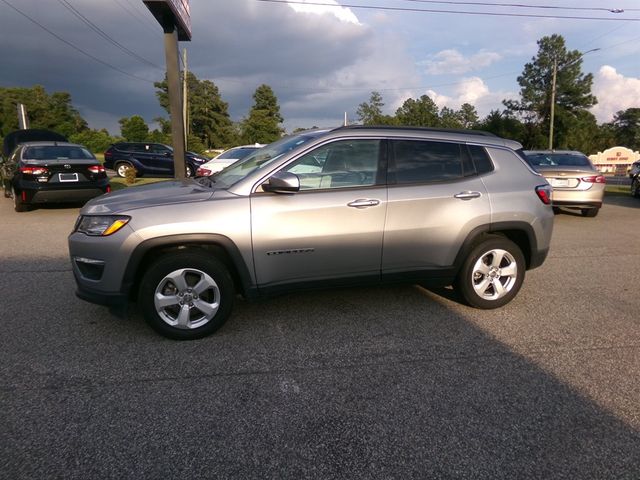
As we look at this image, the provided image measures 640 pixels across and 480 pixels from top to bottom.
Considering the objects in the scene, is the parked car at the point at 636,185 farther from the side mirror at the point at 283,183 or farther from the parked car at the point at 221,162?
the side mirror at the point at 283,183

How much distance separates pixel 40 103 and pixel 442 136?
275ft

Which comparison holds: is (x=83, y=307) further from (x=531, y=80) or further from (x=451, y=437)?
(x=531, y=80)

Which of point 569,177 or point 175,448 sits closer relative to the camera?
point 175,448

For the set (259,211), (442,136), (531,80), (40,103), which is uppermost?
(531,80)

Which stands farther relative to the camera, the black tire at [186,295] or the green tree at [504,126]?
the green tree at [504,126]

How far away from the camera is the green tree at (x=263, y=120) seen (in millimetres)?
67250

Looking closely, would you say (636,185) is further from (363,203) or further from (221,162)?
(363,203)

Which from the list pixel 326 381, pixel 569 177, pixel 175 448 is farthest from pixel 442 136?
pixel 569 177

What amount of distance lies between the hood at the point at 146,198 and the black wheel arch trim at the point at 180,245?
11.8 inches

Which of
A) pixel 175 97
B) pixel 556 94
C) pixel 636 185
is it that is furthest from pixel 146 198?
pixel 556 94

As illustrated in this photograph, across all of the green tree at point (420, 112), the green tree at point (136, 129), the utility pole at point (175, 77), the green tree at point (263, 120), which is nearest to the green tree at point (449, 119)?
the green tree at point (420, 112)

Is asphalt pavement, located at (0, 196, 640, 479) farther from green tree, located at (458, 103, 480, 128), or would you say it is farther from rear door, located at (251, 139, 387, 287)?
green tree, located at (458, 103, 480, 128)

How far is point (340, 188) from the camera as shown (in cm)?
392

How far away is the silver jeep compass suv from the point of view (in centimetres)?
356
